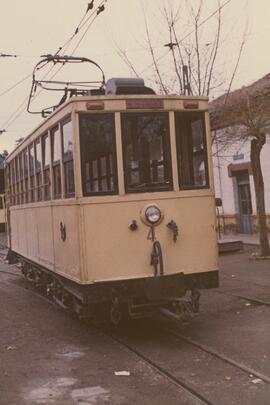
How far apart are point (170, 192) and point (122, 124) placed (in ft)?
3.44

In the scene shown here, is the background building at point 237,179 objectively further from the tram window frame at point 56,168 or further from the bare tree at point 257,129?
the tram window frame at point 56,168

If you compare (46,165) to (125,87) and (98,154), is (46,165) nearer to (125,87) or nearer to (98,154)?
(98,154)

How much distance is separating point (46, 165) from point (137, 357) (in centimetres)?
352

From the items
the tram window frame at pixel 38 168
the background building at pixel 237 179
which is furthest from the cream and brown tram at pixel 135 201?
the background building at pixel 237 179

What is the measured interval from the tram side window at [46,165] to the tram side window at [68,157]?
99 centimetres

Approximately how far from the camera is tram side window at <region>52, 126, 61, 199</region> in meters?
8.37

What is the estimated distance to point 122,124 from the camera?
766 centimetres

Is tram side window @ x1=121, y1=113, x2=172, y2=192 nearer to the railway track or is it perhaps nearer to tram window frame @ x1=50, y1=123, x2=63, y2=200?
tram window frame @ x1=50, y1=123, x2=63, y2=200

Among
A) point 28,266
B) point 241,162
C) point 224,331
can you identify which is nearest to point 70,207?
point 224,331

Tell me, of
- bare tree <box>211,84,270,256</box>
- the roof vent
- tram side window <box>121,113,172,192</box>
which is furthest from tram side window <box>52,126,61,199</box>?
bare tree <box>211,84,270,256</box>

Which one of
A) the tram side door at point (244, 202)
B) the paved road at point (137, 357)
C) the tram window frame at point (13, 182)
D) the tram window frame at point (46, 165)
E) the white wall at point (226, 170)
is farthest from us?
the tram side door at point (244, 202)

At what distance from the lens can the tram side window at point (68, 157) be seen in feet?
25.4

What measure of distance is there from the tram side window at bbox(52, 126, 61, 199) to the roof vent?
3.10ft

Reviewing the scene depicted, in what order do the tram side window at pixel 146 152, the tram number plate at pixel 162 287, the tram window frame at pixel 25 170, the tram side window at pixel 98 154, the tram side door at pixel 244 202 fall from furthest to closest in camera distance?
the tram side door at pixel 244 202 → the tram window frame at pixel 25 170 → the tram side window at pixel 146 152 → the tram side window at pixel 98 154 → the tram number plate at pixel 162 287
